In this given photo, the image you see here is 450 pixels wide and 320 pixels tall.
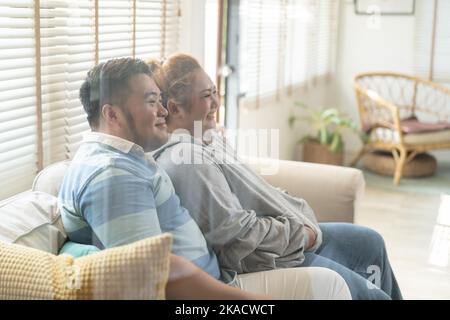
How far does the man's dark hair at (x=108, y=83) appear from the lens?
3.23 feet

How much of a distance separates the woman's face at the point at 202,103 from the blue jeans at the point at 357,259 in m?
0.33

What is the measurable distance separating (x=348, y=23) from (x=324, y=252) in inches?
21.2

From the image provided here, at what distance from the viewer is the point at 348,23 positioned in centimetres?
136

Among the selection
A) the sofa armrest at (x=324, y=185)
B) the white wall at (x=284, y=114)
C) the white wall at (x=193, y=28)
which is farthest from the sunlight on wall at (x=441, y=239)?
the white wall at (x=193, y=28)

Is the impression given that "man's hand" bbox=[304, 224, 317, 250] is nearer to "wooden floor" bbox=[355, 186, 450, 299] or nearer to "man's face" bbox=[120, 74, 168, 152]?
"wooden floor" bbox=[355, 186, 450, 299]

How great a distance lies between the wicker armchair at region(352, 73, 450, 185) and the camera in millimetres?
1318

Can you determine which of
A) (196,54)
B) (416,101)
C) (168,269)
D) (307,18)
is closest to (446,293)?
(416,101)

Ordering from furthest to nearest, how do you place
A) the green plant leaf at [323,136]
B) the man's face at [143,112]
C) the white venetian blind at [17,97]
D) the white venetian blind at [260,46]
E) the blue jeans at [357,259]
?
1. the white venetian blind at [260,46]
2. the green plant leaf at [323,136]
3. the white venetian blind at [17,97]
4. the blue jeans at [357,259]
5. the man's face at [143,112]

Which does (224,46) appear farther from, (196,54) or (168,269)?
(168,269)

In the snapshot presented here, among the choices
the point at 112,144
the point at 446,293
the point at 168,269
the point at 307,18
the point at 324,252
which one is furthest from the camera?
the point at 307,18

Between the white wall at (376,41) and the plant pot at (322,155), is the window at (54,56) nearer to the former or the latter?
the white wall at (376,41)

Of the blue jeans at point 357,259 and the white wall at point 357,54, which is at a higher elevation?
the white wall at point 357,54

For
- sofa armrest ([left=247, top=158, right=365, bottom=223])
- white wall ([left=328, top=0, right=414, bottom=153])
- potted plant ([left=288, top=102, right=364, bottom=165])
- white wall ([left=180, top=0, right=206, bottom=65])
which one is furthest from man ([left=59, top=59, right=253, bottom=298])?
potted plant ([left=288, top=102, right=364, bottom=165])

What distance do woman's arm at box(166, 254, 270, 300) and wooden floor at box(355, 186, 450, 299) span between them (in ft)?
1.17
